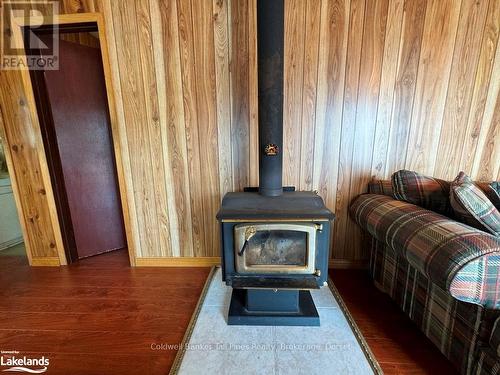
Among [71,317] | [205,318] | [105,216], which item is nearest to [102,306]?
[71,317]

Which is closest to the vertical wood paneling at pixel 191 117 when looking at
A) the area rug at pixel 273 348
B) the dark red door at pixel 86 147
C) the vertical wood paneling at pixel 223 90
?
the vertical wood paneling at pixel 223 90

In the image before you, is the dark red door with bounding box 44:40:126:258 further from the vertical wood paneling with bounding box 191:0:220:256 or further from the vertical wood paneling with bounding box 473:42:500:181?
the vertical wood paneling with bounding box 473:42:500:181

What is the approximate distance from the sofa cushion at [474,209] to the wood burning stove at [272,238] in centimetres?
58

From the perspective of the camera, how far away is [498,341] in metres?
0.87

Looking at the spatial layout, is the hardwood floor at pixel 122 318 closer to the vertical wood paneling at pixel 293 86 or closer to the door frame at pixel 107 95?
the door frame at pixel 107 95

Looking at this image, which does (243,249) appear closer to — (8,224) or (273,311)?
(273,311)

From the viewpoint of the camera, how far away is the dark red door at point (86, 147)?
2.00 metres

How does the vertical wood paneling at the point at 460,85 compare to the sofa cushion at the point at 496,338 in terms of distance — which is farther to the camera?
the vertical wood paneling at the point at 460,85

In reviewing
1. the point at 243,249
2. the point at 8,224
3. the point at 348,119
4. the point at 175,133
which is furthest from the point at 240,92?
the point at 8,224

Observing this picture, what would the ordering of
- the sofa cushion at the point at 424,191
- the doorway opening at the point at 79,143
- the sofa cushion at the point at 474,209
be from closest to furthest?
1. the sofa cushion at the point at 474,209
2. the sofa cushion at the point at 424,191
3. the doorway opening at the point at 79,143

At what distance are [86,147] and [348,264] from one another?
8.44 feet

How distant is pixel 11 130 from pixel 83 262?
123 cm

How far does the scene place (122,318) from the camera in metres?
1.47

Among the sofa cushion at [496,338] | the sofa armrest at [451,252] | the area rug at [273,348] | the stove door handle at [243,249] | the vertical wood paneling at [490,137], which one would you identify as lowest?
the area rug at [273,348]
